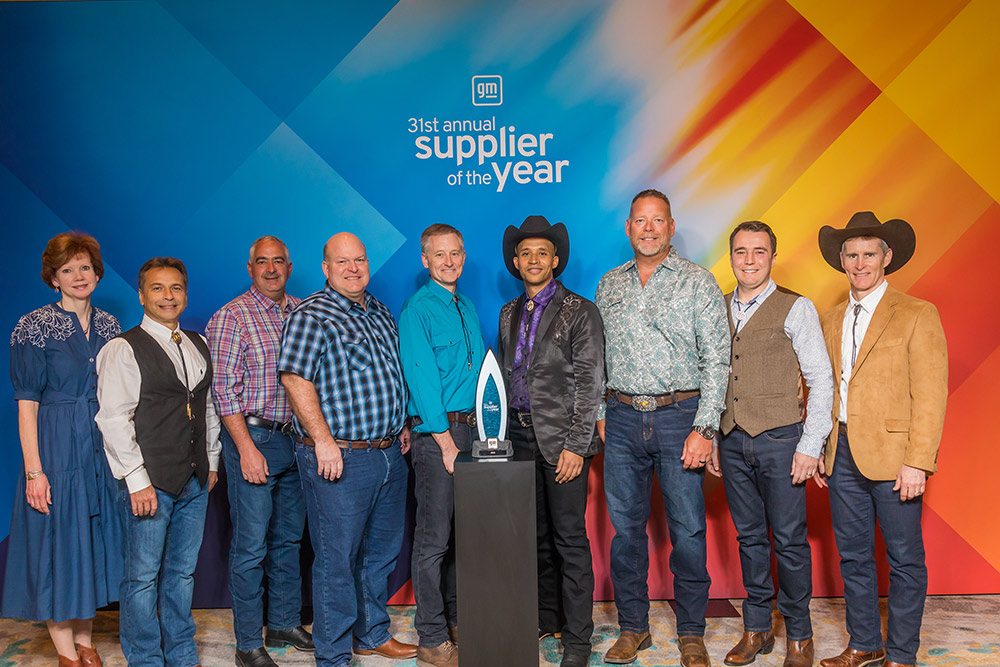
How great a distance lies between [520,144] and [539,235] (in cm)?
96

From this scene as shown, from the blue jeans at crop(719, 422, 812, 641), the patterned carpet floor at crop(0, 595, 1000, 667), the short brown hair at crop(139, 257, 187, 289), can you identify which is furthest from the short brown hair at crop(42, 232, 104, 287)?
the blue jeans at crop(719, 422, 812, 641)

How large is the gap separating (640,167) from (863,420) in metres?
1.75

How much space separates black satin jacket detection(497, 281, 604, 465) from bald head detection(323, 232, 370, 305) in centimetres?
81

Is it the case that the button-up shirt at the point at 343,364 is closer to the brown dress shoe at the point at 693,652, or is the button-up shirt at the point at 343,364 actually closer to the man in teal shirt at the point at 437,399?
the man in teal shirt at the point at 437,399

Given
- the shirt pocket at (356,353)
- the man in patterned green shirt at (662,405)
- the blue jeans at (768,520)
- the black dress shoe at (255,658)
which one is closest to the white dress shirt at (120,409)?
the shirt pocket at (356,353)

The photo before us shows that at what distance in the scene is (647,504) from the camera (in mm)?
3387

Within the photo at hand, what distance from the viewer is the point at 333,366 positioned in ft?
10.1

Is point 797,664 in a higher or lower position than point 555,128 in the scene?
lower

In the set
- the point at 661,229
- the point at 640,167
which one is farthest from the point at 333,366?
the point at 640,167

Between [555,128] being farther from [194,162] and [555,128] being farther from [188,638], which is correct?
[188,638]

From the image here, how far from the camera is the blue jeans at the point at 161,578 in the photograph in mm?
2955

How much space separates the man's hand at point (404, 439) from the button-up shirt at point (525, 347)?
52 centimetres

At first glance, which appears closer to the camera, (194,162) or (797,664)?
(797,664)

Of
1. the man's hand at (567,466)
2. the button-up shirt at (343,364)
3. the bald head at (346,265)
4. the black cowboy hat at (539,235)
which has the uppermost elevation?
the black cowboy hat at (539,235)
